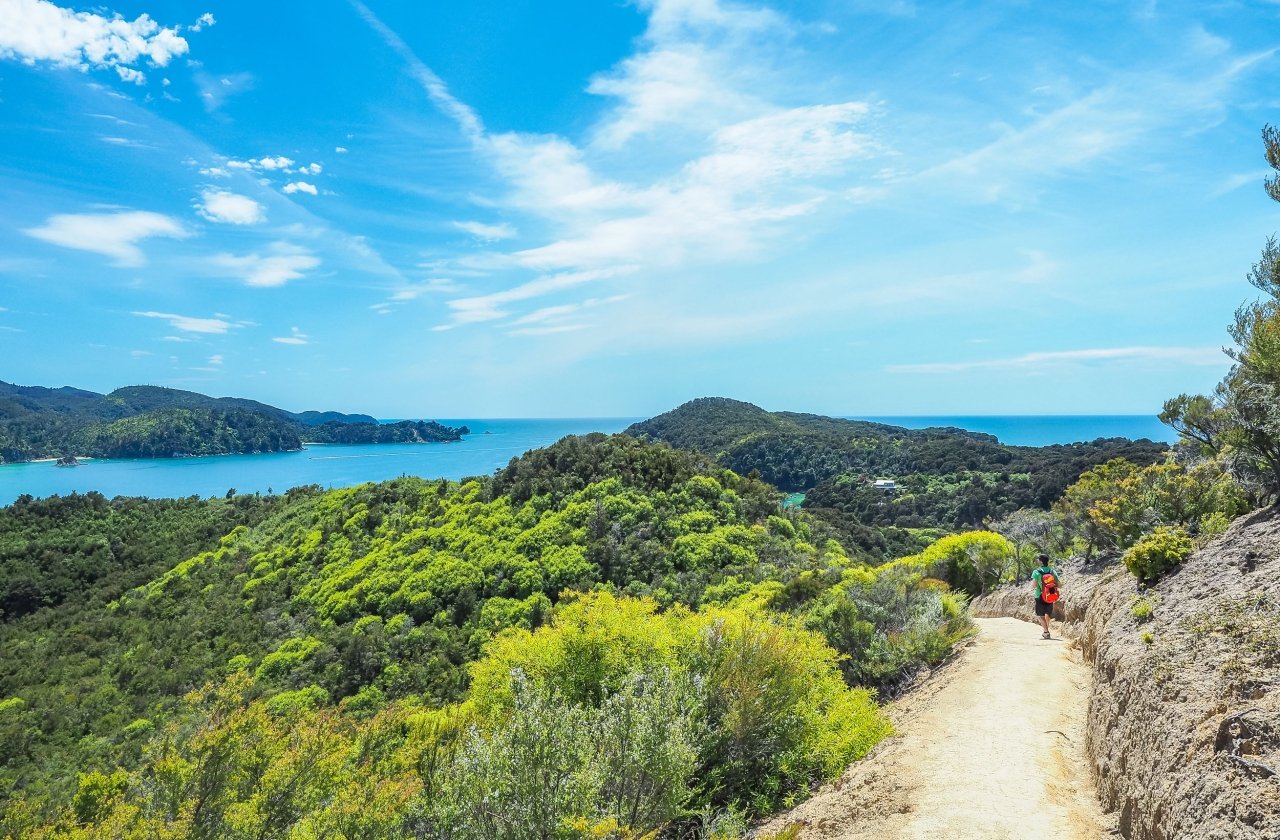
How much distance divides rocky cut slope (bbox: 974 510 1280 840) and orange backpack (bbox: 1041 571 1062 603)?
13.6 ft

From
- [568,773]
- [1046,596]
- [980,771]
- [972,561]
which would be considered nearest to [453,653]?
[972,561]

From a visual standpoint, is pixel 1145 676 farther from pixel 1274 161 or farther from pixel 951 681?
pixel 1274 161

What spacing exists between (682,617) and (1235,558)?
10.00 meters

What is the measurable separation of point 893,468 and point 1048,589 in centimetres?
9290

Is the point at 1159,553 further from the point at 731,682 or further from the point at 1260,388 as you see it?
the point at 731,682

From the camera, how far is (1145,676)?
6.82 m

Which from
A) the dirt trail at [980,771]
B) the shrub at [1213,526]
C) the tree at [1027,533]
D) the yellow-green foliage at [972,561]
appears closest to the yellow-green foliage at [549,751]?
the dirt trail at [980,771]

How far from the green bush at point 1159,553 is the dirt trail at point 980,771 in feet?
6.79

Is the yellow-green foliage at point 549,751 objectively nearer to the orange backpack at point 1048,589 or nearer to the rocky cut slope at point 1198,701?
the rocky cut slope at point 1198,701

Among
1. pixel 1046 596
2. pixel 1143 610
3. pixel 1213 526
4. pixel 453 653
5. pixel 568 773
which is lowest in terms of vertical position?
pixel 453 653

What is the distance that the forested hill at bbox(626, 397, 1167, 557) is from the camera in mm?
64688

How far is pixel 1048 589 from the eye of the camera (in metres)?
14.1

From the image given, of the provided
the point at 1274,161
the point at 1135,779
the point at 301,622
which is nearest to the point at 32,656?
the point at 301,622

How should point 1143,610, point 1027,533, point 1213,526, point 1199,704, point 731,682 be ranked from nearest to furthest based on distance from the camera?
point 1199,704 < point 1143,610 < point 731,682 < point 1213,526 < point 1027,533
